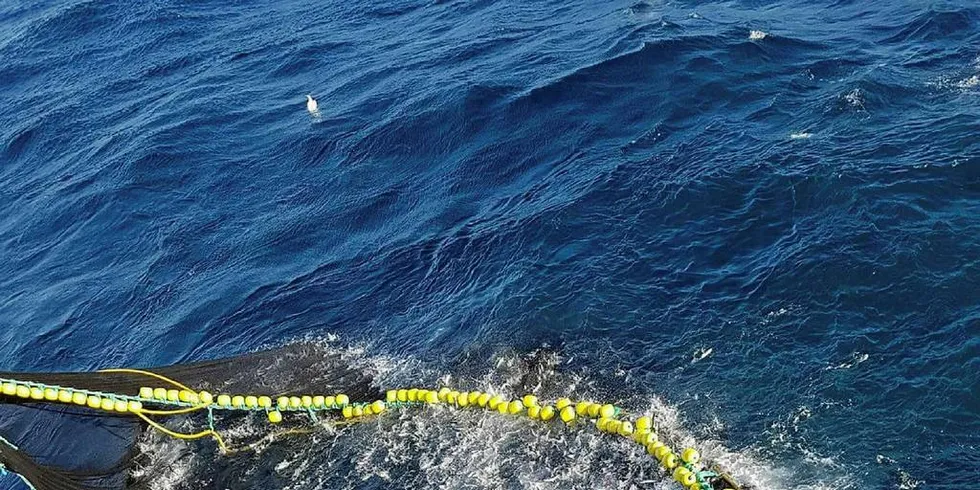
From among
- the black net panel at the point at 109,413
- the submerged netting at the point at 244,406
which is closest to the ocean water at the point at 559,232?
the submerged netting at the point at 244,406

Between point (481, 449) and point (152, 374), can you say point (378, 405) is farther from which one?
point (152, 374)

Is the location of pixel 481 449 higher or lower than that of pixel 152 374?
lower

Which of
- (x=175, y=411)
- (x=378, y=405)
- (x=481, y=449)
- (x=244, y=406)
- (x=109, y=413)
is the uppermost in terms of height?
(x=109, y=413)

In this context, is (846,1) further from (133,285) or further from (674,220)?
(133,285)

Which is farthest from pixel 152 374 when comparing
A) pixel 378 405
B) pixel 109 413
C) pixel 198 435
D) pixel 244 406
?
pixel 378 405

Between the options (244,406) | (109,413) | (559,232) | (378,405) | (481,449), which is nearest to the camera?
(481,449)

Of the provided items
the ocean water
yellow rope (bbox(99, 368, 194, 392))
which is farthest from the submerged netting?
the ocean water
